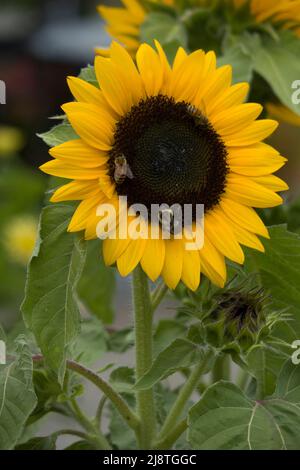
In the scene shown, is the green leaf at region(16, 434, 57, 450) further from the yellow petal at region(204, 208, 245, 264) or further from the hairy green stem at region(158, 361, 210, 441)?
the yellow petal at region(204, 208, 245, 264)

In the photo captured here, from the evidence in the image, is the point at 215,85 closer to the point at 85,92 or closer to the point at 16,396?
the point at 85,92

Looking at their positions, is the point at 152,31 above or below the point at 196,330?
above

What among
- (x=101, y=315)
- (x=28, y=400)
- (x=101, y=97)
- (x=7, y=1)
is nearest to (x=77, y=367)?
(x=28, y=400)

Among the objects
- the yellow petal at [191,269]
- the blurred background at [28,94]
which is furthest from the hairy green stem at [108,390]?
the blurred background at [28,94]

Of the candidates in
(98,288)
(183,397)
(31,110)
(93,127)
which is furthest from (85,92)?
(31,110)

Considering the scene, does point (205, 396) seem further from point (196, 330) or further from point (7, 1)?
point (7, 1)
